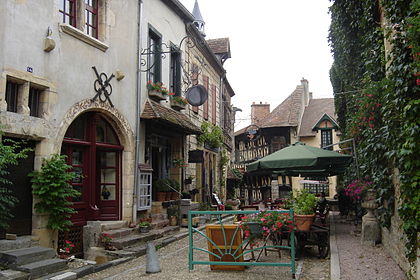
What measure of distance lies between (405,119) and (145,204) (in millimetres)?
6630

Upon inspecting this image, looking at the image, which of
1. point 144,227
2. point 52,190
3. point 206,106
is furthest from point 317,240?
point 206,106

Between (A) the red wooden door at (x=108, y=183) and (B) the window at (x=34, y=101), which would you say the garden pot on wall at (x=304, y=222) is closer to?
(A) the red wooden door at (x=108, y=183)

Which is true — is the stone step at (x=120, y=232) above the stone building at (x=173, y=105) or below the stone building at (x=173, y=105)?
below

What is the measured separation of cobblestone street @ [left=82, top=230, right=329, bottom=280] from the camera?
17.9ft

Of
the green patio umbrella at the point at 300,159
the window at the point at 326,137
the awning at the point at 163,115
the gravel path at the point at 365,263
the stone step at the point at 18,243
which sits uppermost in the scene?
the window at the point at 326,137

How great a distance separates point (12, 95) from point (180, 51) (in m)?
6.61

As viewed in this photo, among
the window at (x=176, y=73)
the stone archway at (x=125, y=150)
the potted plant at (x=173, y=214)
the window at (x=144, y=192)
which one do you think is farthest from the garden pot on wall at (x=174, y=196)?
the window at (x=176, y=73)

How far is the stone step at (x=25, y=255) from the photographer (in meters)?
5.47

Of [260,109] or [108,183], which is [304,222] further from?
[260,109]

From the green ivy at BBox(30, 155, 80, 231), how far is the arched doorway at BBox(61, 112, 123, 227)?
35.5 inches

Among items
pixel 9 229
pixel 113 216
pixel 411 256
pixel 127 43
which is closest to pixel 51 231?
pixel 9 229

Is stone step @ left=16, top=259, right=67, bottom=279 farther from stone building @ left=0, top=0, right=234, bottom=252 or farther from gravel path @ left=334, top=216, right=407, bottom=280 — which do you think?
gravel path @ left=334, top=216, right=407, bottom=280

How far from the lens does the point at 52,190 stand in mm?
6434

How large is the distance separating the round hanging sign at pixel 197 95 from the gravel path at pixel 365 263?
514cm
